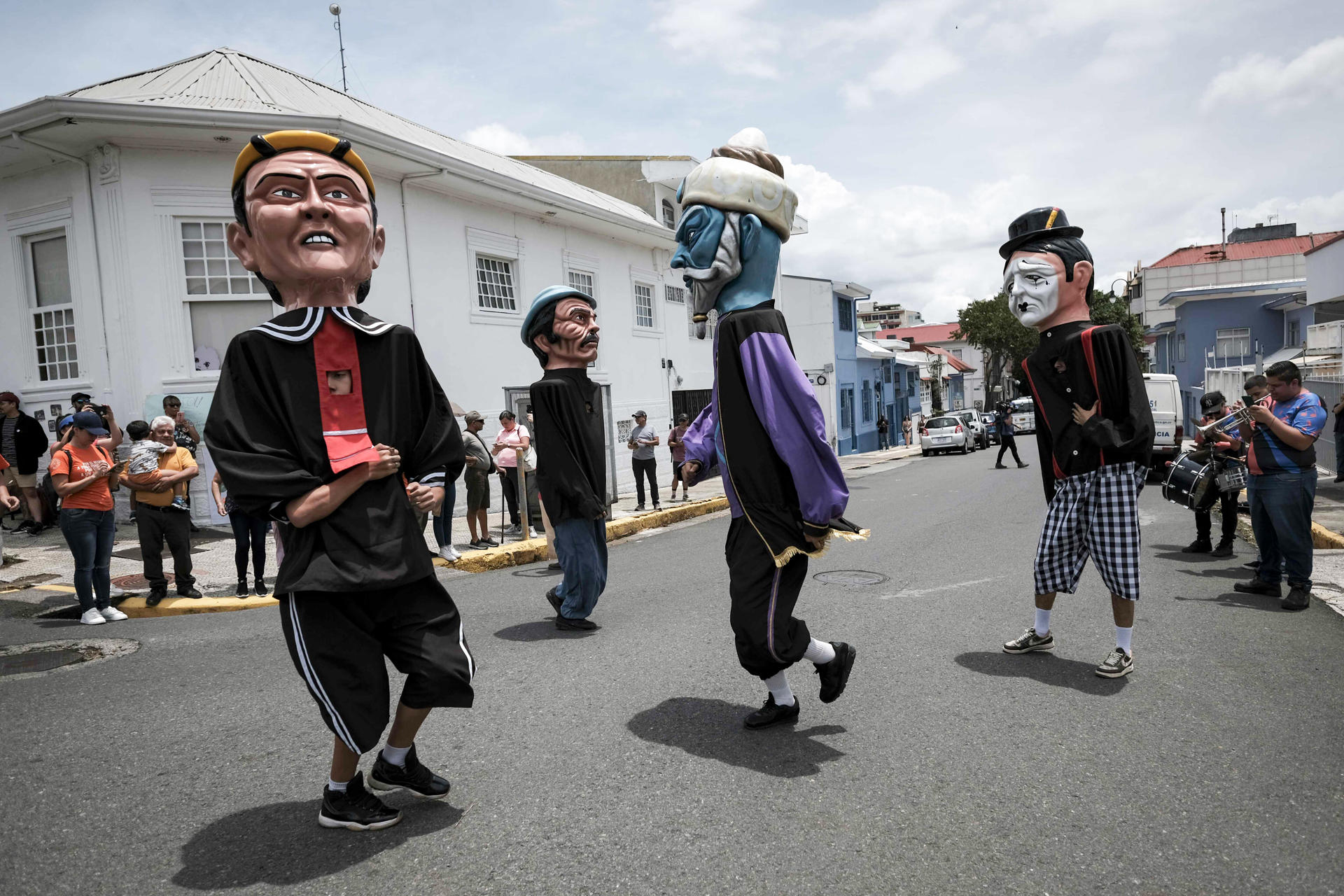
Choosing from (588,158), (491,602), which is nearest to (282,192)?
(491,602)

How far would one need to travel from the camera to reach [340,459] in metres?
2.73

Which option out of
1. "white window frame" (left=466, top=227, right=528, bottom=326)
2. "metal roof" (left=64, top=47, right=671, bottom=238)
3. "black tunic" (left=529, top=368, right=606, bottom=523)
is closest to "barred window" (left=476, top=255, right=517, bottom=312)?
"white window frame" (left=466, top=227, right=528, bottom=326)

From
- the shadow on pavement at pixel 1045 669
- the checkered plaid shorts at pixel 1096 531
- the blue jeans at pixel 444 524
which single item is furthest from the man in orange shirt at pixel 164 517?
the checkered plaid shorts at pixel 1096 531

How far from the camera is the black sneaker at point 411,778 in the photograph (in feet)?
9.86

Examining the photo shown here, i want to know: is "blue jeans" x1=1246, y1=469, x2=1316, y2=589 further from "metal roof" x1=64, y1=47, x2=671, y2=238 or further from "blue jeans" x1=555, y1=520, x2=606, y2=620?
"metal roof" x1=64, y1=47, x2=671, y2=238

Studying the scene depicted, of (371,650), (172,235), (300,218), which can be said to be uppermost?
(172,235)

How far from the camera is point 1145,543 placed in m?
8.31

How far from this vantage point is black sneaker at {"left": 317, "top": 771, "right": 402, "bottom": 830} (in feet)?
9.35

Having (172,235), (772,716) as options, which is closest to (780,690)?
(772,716)

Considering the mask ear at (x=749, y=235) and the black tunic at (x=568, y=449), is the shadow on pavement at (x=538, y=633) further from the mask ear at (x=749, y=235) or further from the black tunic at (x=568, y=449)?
the mask ear at (x=749, y=235)

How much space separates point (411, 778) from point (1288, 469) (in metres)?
5.72

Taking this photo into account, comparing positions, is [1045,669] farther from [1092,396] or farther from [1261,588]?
[1261,588]

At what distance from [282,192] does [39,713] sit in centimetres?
317

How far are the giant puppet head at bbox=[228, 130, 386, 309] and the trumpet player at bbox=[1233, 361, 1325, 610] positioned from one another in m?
5.58
